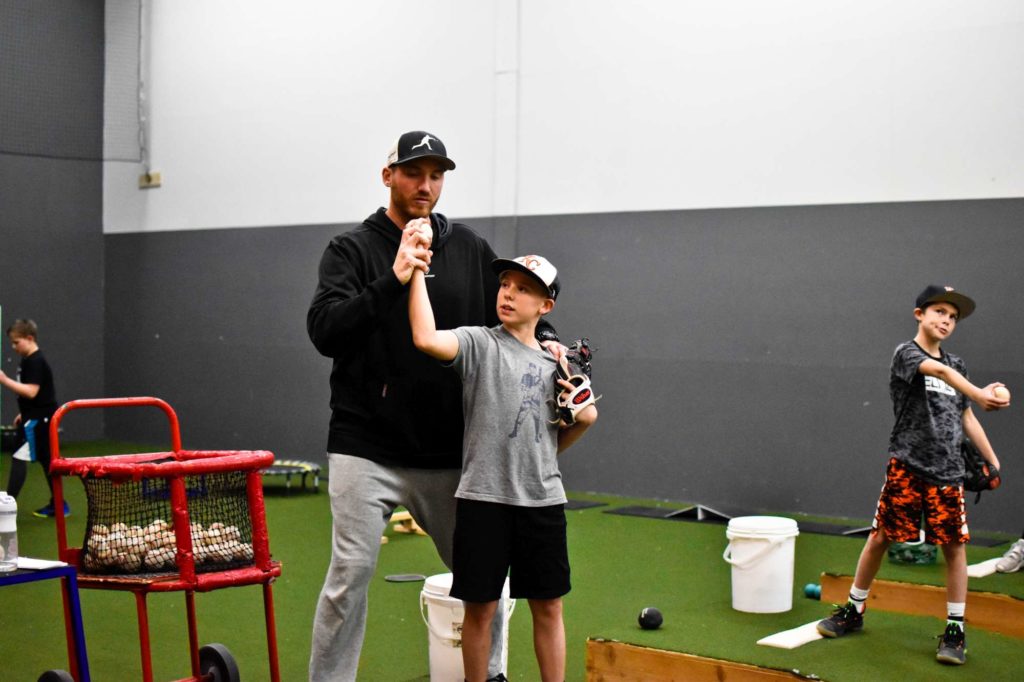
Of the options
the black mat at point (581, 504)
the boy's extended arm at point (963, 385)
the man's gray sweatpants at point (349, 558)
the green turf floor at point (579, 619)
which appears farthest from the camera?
the black mat at point (581, 504)

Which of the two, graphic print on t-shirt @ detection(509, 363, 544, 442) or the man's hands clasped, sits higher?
the man's hands clasped

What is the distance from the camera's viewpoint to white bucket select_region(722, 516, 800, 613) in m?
5.84

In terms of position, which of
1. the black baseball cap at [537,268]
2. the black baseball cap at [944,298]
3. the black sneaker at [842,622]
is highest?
the black baseball cap at [537,268]

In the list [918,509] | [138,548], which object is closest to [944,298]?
[918,509]

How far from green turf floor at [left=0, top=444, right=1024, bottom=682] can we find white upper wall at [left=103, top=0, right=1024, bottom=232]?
300cm

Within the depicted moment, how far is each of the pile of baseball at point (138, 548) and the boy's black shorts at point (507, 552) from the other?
0.83 m

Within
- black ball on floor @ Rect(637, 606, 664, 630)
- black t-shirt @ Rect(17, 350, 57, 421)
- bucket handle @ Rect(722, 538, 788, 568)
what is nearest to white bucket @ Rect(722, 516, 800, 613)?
bucket handle @ Rect(722, 538, 788, 568)

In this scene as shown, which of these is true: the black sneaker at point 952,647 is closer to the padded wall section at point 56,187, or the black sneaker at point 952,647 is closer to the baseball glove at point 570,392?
the baseball glove at point 570,392

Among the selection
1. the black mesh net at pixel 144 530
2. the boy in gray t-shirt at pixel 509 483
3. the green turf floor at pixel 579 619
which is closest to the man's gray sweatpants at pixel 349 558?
the boy in gray t-shirt at pixel 509 483

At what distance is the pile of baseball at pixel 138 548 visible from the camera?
373cm

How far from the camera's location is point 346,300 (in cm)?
352

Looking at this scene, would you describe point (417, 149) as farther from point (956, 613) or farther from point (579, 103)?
point (579, 103)

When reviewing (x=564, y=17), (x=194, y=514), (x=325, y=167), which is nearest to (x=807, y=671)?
(x=194, y=514)

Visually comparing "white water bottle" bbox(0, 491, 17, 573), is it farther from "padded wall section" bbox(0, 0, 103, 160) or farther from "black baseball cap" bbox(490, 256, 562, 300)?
"padded wall section" bbox(0, 0, 103, 160)
